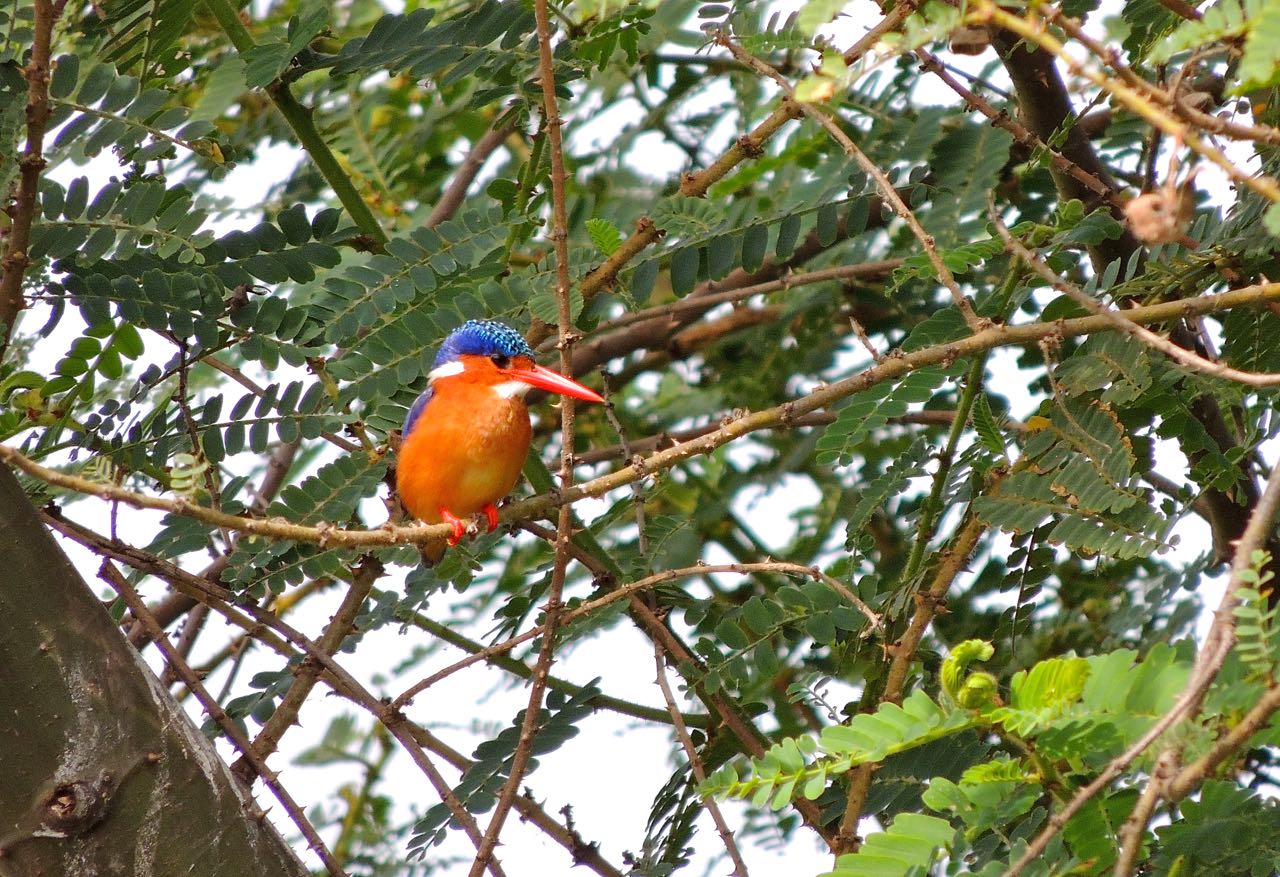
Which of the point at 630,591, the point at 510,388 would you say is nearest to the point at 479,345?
the point at 510,388

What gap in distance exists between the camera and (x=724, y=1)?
130 inches

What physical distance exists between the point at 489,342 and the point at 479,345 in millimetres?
28

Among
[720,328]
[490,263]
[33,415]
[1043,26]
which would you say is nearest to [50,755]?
[33,415]

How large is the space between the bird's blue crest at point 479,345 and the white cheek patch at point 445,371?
0.01 m

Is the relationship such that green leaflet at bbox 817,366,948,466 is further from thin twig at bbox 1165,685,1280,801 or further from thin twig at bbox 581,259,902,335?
thin twig at bbox 1165,685,1280,801

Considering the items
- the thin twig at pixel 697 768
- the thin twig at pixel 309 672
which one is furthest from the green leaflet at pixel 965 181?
the thin twig at pixel 309 672

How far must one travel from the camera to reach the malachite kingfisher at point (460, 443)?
3.50m

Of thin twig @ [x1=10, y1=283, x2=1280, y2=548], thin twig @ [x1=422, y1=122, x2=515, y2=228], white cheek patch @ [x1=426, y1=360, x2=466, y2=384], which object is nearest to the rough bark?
thin twig @ [x1=10, y1=283, x2=1280, y2=548]

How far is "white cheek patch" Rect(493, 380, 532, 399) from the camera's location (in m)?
3.69

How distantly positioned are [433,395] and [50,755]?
158 cm

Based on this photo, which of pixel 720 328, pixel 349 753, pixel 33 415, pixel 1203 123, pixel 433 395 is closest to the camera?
pixel 1203 123

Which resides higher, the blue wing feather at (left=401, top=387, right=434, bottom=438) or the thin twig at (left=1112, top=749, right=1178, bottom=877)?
the blue wing feather at (left=401, top=387, right=434, bottom=438)

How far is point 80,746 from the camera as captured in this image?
2.16 m

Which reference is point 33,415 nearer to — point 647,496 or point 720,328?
point 647,496
